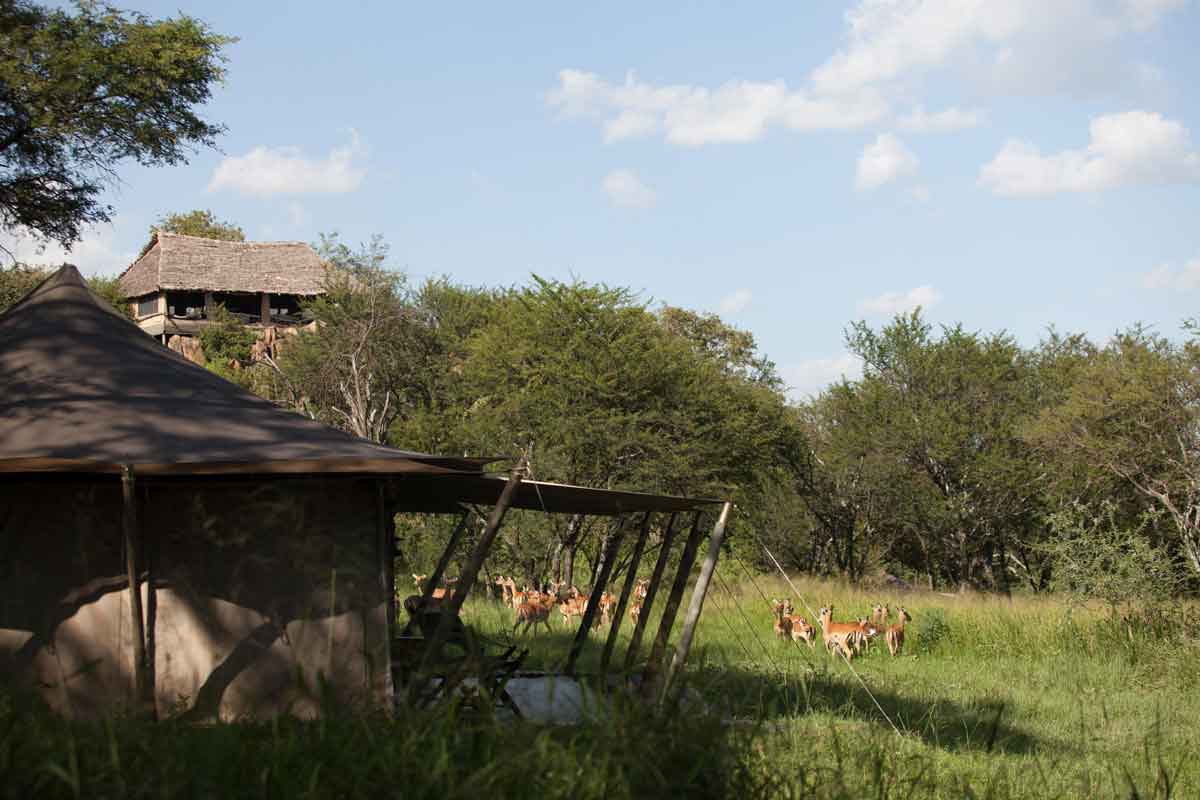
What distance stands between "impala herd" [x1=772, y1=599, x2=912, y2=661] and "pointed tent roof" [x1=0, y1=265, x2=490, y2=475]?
7.50 metres

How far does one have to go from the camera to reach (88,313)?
9.61 meters

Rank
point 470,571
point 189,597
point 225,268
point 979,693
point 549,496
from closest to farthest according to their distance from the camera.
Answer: point 470,571 → point 189,597 → point 549,496 → point 979,693 → point 225,268

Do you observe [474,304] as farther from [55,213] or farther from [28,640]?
[28,640]

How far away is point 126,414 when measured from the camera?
8.26m

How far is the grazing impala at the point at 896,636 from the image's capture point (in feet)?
51.0

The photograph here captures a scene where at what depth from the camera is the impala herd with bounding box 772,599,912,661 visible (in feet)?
47.4

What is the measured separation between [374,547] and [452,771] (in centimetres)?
429

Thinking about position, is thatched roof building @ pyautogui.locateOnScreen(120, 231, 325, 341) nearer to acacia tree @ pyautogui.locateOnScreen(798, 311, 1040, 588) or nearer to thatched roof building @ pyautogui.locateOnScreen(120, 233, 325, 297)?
thatched roof building @ pyautogui.locateOnScreen(120, 233, 325, 297)

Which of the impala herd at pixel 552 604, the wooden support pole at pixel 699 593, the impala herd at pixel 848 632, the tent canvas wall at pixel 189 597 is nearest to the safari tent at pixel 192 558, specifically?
the tent canvas wall at pixel 189 597

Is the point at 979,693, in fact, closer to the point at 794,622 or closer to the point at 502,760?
the point at 794,622

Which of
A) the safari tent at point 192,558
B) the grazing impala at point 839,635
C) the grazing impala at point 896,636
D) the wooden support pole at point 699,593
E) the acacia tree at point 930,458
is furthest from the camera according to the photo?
the acacia tree at point 930,458

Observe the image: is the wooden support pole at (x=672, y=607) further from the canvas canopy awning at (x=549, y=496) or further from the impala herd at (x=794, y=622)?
the impala herd at (x=794, y=622)

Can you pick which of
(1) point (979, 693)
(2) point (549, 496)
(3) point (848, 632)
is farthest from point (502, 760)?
(3) point (848, 632)

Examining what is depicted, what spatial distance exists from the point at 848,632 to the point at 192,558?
8.74 m
